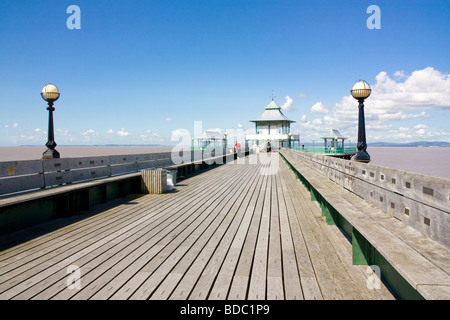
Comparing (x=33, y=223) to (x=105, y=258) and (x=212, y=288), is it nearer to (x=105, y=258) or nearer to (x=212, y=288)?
(x=105, y=258)

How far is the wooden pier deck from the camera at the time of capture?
337 centimetres

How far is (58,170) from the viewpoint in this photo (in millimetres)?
7598

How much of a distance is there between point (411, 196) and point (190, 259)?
2784 millimetres

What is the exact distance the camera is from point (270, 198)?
9.30 metres

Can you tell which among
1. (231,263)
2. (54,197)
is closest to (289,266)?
(231,263)

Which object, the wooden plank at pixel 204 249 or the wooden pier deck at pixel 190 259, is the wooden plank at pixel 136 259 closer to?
the wooden pier deck at pixel 190 259

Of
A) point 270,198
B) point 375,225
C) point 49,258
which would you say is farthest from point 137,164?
point 375,225

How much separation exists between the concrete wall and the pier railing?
6.18 metres

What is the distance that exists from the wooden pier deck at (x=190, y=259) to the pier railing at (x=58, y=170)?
4.32 feet

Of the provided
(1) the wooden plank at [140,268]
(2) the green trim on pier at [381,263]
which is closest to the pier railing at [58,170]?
(1) the wooden plank at [140,268]

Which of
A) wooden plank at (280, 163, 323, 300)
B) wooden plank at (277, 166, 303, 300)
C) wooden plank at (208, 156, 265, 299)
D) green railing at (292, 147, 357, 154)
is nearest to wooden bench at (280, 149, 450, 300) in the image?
wooden plank at (280, 163, 323, 300)

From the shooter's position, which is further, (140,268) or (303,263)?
(303,263)

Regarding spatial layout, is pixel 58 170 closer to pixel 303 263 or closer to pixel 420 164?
pixel 303 263

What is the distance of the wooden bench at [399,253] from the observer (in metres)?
2.03
